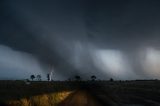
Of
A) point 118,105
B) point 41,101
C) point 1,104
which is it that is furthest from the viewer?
point 118,105

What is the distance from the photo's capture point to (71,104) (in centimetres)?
6419

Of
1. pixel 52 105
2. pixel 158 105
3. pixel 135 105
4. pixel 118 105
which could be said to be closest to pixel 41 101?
pixel 52 105

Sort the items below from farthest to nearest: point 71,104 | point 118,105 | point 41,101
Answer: point 118,105
point 71,104
point 41,101

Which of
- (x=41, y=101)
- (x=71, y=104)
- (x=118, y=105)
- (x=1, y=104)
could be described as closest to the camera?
(x=1, y=104)

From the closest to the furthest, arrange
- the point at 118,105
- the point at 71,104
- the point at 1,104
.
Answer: the point at 1,104, the point at 71,104, the point at 118,105

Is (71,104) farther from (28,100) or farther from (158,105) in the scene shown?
(158,105)

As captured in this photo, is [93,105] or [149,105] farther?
[149,105]

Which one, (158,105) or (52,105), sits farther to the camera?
(158,105)

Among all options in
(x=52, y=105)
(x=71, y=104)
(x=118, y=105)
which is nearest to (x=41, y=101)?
(x=52, y=105)

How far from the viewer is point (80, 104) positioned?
6462 centimetres

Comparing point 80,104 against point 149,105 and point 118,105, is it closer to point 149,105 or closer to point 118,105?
point 118,105

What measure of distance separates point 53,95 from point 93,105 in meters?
8.46

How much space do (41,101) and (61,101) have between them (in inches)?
353

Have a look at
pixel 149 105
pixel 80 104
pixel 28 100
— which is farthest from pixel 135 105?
pixel 28 100
